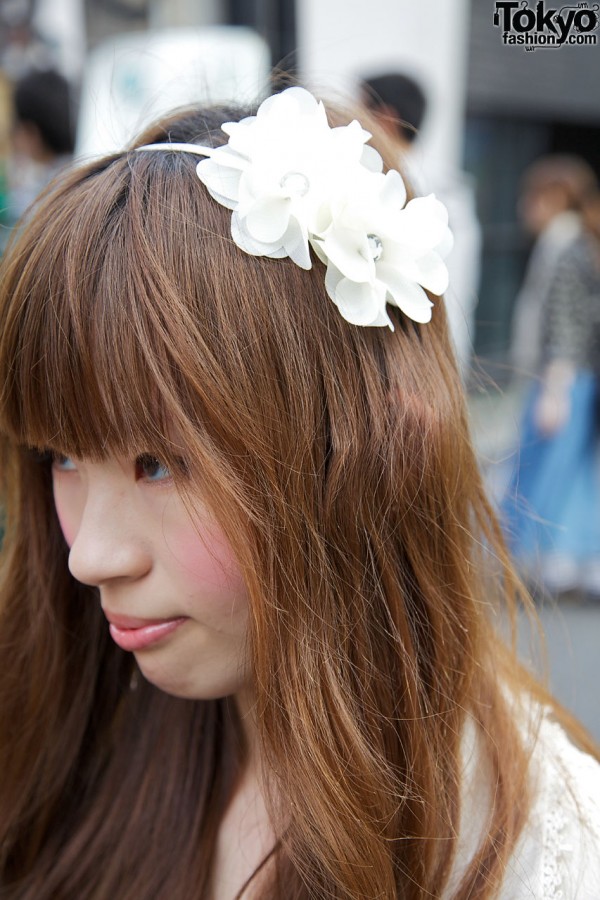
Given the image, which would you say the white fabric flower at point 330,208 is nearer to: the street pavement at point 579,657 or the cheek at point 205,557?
the cheek at point 205,557

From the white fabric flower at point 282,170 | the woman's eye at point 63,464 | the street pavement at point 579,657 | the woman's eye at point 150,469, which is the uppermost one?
the white fabric flower at point 282,170

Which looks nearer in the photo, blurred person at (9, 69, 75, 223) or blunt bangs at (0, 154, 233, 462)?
blunt bangs at (0, 154, 233, 462)

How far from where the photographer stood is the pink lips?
92 centimetres

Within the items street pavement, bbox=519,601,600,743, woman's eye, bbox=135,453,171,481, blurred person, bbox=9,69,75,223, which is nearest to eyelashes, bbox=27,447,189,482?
woman's eye, bbox=135,453,171,481

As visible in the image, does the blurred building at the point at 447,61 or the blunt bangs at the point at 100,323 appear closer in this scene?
the blunt bangs at the point at 100,323

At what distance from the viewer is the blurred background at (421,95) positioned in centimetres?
186

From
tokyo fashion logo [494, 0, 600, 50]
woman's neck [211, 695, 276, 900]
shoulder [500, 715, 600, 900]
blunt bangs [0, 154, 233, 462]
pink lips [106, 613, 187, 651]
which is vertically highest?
tokyo fashion logo [494, 0, 600, 50]

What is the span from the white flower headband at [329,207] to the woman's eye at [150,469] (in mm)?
244

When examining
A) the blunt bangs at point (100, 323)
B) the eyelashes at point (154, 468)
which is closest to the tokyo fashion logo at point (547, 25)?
the blunt bangs at point (100, 323)

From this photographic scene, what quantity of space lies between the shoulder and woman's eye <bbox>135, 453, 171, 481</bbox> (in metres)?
0.58

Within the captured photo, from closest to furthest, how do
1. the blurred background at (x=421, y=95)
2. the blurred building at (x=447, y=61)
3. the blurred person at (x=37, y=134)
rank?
the blurred background at (x=421, y=95), the blurred person at (x=37, y=134), the blurred building at (x=447, y=61)

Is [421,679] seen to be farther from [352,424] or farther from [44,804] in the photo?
[44,804]

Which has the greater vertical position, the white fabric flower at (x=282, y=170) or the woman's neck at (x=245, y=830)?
the white fabric flower at (x=282, y=170)

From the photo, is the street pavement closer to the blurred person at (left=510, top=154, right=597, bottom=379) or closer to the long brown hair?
the blurred person at (left=510, top=154, right=597, bottom=379)
